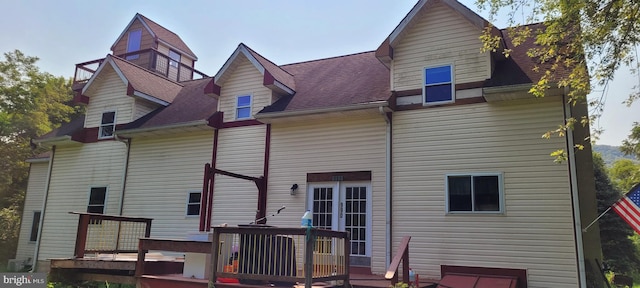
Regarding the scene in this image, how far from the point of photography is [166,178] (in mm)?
13789

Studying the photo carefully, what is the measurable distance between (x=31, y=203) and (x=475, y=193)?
18374 millimetres

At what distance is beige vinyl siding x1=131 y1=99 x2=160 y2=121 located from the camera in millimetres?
15067

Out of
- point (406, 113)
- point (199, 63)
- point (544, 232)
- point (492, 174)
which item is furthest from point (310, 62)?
point (199, 63)

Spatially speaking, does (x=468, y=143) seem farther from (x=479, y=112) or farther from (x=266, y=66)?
(x=266, y=66)

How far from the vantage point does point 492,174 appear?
962cm

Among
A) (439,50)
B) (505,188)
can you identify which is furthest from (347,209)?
(439,50)

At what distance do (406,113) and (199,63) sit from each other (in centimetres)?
1650

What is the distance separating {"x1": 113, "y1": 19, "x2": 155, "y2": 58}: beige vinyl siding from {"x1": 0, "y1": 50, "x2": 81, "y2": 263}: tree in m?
6.58

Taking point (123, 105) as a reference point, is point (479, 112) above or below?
below

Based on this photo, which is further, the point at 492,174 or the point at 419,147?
the point at 419,147

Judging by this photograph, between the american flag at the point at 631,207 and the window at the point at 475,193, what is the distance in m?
2.10

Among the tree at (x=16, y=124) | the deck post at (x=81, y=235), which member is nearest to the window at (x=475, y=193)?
the deck post at (x=81, y=235)

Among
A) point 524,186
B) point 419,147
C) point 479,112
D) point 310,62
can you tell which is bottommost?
point 524,186

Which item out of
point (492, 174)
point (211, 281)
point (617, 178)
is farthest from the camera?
point (617, 178)
